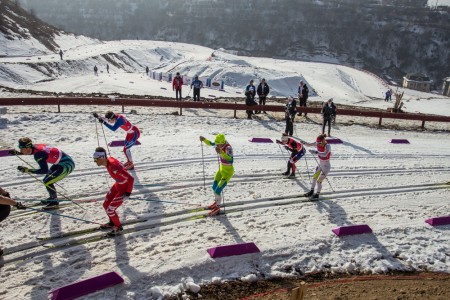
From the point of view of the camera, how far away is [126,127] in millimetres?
12062

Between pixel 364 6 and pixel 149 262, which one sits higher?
pixel 364 6

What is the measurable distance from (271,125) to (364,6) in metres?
168

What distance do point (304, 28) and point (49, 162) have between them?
16072 cm

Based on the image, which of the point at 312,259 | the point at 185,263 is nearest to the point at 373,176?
the point at 312,259

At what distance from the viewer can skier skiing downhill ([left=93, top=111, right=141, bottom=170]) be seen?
11.5m

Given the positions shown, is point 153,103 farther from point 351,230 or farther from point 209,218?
point 351,230

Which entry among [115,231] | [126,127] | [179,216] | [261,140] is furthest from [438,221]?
[126,127]

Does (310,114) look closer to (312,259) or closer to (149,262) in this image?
(312,259)

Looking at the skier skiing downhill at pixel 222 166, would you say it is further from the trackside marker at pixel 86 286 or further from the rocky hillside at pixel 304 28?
the rocky hillside at pixel 304 28

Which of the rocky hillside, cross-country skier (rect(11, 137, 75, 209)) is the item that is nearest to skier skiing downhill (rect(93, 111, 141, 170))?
cross-country skier (rect(11, 137, 75, 209))

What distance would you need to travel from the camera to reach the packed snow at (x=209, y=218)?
303 inches

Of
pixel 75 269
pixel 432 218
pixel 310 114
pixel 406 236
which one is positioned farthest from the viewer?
pixel 310 114

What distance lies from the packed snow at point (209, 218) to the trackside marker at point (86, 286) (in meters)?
0.16

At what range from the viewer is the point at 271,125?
65.5ft
